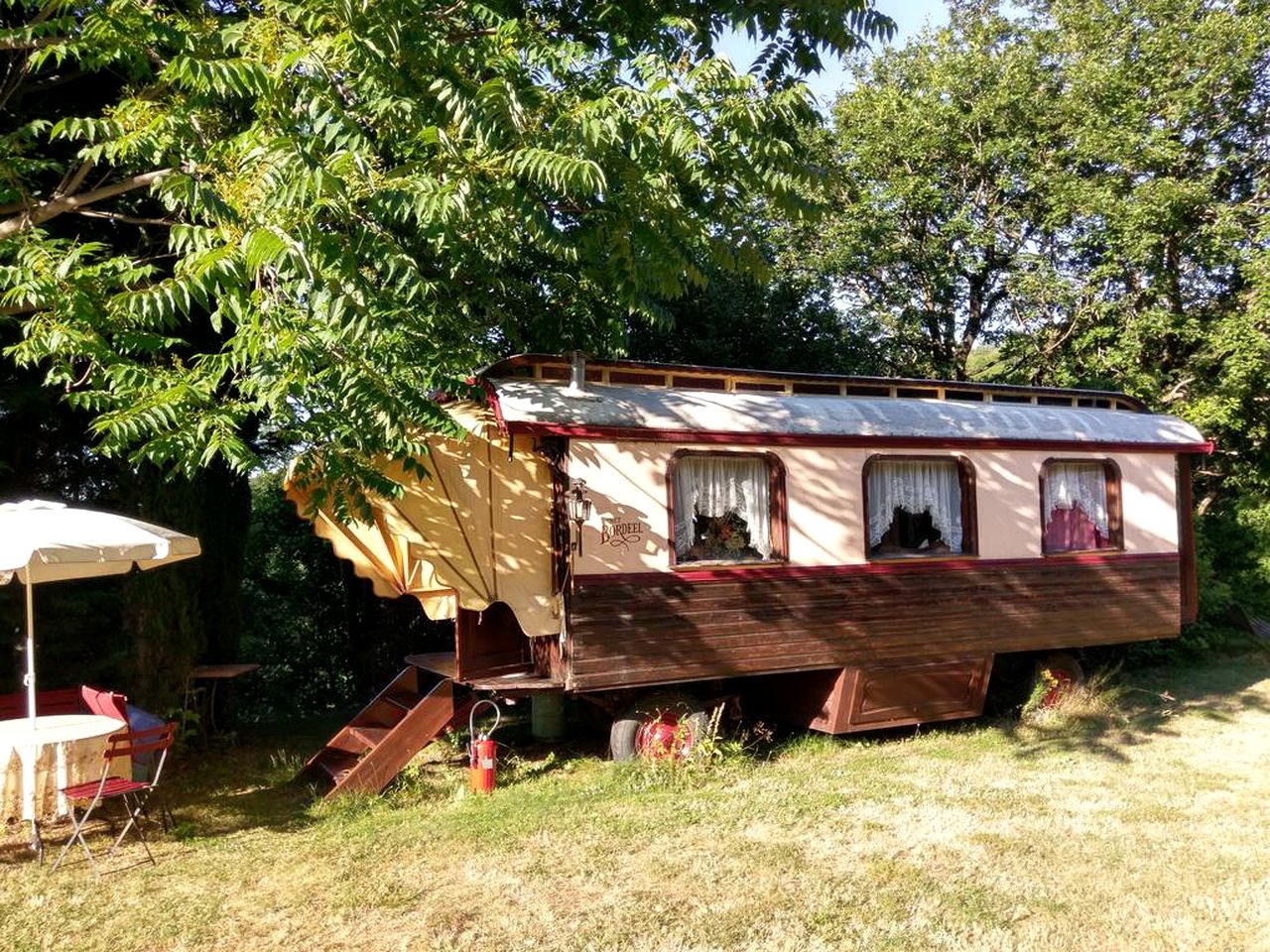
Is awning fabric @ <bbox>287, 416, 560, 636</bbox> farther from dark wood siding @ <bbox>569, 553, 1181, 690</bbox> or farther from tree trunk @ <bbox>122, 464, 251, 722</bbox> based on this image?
tree trunk @ <bbox>122, 464, 251, 722</bbox>

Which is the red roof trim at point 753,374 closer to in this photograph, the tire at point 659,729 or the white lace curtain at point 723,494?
the white lace curtain at point 723,494

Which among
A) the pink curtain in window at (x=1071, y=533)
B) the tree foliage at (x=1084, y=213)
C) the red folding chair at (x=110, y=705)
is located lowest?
the red folding chair at (x=110, y=705)

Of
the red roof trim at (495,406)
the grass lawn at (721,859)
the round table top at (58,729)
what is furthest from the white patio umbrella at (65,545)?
the red roof trim at (495,406)

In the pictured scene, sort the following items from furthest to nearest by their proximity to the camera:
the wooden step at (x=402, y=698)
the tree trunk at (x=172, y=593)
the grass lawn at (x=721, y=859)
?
the tree trunk at (x=172, y=593), the wooden step at (x=402, y=698), the grass lawn at (x=721, y=859)

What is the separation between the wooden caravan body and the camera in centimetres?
794

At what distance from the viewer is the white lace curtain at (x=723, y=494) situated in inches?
329

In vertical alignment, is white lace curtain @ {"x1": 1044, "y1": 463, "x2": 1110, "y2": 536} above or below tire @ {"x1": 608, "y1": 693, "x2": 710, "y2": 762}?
above

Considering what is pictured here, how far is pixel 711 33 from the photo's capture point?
7445mm

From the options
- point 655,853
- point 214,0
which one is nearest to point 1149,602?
point 655,853

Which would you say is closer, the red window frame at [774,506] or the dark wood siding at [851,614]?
the dark wood siding at [851,614]

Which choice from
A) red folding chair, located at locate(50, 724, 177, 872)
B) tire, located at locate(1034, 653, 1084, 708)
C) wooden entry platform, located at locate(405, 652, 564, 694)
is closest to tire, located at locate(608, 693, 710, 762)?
wooden entry platform, located at locate(405, 652, 564, 694)

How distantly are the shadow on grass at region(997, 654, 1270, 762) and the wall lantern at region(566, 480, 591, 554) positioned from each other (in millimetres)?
4528

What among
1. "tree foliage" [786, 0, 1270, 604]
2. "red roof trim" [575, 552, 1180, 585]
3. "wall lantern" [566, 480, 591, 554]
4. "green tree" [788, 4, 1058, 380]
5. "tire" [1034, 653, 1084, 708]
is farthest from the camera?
"green tree" [788, 4, 1058, 380]

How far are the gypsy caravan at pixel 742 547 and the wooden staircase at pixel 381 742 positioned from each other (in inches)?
0.9
